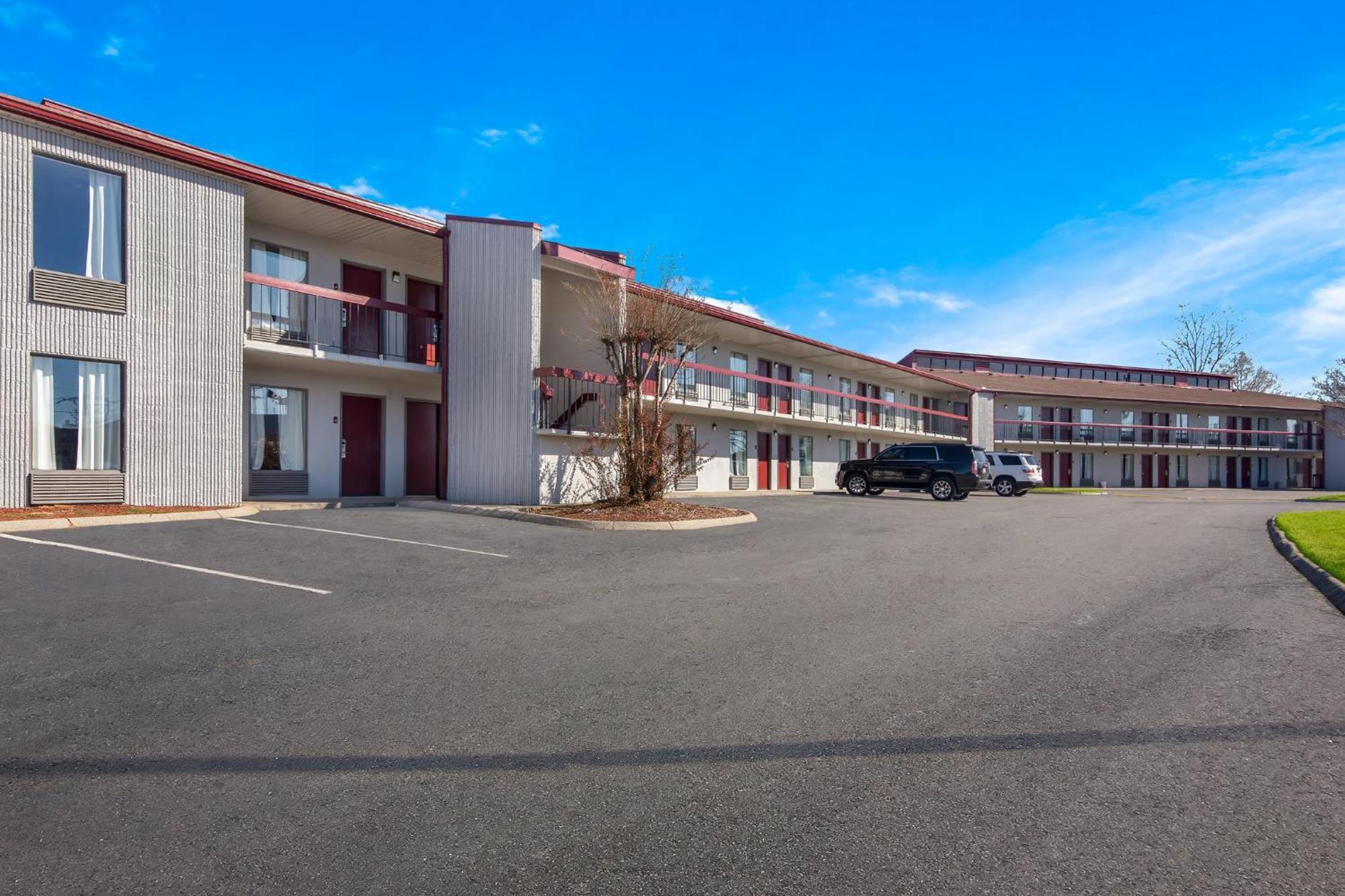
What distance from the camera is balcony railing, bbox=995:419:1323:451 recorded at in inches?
1950

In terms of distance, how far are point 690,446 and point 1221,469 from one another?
176ft

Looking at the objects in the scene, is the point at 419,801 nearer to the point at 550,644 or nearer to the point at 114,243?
the point at 550,644

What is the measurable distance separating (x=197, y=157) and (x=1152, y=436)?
183ft

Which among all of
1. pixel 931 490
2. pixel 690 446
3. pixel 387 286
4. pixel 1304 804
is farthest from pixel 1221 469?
pixel 1304 804

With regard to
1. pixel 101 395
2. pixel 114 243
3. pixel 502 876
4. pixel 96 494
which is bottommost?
pixel 502 876

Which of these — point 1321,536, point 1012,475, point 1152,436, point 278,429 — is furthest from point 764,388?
point 1152,436

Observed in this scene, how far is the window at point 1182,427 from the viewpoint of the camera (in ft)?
171

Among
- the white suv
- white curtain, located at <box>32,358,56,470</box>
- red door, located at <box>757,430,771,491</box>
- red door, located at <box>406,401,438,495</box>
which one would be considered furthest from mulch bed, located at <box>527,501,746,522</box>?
the white suv

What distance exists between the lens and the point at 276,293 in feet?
53.1

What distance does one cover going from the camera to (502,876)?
8.71 ft

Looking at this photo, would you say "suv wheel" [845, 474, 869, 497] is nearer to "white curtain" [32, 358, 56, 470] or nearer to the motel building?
the motel building

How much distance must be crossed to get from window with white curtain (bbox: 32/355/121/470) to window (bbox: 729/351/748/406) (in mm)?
17583

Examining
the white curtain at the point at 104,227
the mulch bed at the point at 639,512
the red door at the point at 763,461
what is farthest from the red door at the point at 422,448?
the red door at the point at 763,461

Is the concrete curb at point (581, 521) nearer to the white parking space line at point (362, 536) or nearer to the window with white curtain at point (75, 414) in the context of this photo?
the white parking space line at point (362, 536)
